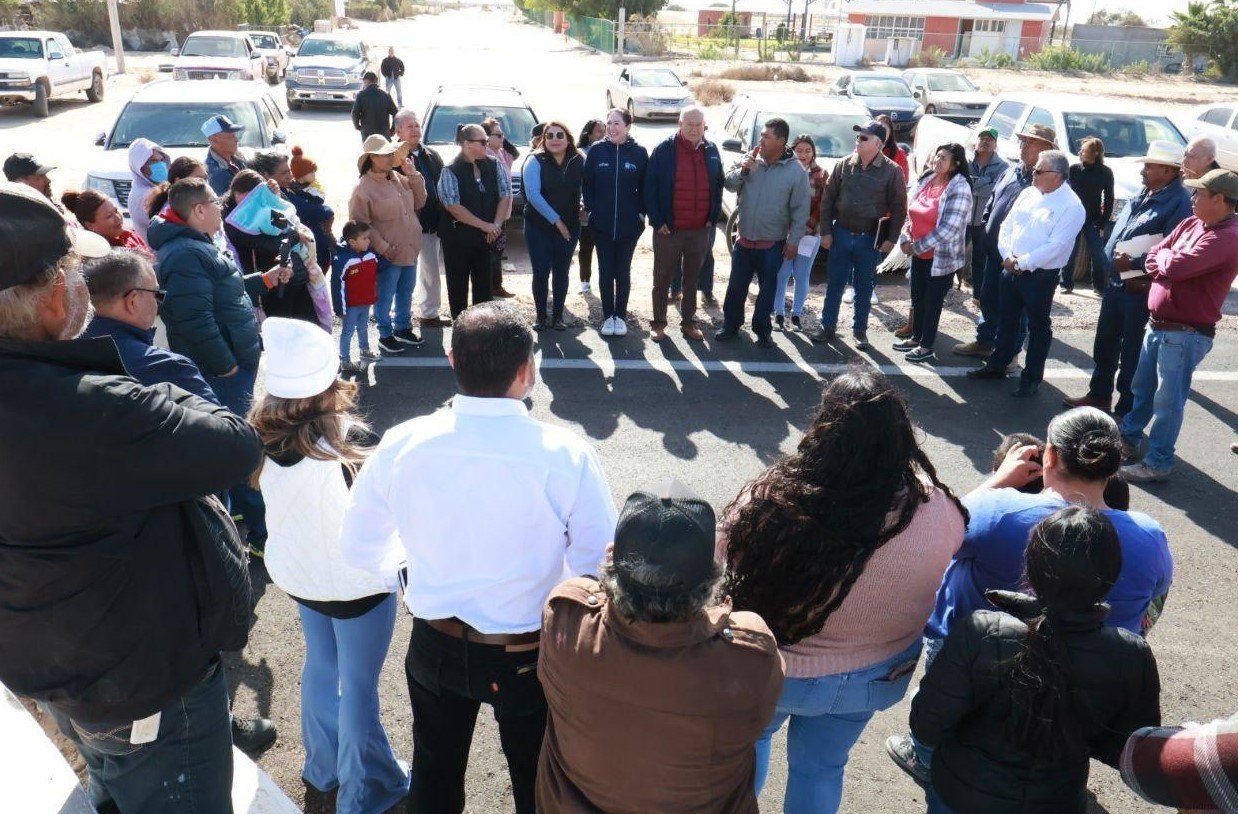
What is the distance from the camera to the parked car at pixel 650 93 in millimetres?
24438

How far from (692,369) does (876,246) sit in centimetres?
206

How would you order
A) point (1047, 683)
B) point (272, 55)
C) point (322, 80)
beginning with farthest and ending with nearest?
point (272, 55) < point (322, 80) < point (1047, 683)

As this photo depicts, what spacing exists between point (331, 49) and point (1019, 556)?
90.4 feet

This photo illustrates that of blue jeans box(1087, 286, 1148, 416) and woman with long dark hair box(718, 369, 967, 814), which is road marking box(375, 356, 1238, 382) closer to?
blue jeans box(1087, 286, 1148, 416)

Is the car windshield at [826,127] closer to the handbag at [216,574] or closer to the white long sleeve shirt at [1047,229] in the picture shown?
the white long sleeve shirt at [1047,229]

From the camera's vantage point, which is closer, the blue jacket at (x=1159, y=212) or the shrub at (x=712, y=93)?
the blue jacket at (x=1159, y=212)

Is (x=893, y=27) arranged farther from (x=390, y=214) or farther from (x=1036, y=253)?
(x=390, y=214)

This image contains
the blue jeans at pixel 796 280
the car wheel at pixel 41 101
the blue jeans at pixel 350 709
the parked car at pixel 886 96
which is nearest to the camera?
the blue jeans at pixel 350 709

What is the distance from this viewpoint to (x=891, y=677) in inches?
108

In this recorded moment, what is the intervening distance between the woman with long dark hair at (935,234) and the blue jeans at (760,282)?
1.17 m

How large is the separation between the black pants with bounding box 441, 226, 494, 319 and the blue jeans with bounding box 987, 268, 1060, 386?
4399 millimetres

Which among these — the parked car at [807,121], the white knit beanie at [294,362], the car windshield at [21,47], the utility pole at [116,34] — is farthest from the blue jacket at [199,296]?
the utility pole at [116,34]

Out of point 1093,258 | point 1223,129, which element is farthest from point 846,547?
point 1223,129

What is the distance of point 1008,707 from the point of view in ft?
7.75
